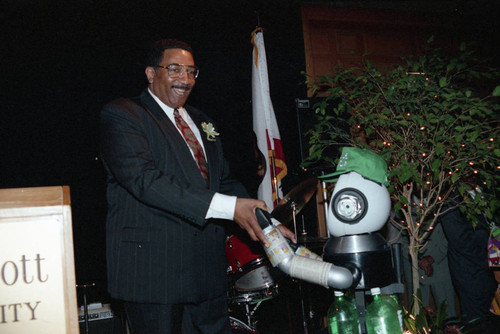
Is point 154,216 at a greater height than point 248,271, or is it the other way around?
point 154,216

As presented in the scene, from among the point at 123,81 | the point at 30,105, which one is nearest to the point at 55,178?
the point at 30,105

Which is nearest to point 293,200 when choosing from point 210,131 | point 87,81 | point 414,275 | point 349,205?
point 414,275

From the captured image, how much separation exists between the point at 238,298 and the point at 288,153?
1.87 metres

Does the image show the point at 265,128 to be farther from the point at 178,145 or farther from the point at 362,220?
the point at 362,220

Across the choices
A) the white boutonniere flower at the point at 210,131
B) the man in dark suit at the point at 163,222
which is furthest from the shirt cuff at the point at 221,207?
the white boutonniere flower at the point at 210,131

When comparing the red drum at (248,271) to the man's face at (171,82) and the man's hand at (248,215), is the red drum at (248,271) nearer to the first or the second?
the man's face at (171,82)

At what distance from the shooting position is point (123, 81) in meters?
3.76

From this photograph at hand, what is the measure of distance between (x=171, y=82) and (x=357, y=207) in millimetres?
992

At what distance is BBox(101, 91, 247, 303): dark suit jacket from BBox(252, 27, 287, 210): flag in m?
Answer: 2.10

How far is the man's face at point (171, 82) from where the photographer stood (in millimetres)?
1994

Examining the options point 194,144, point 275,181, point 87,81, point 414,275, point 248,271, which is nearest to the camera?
point 194,144

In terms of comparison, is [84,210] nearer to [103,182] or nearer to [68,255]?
[103,182]

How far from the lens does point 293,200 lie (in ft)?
8.97

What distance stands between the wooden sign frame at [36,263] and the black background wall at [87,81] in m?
2.58
